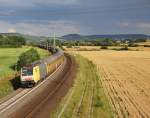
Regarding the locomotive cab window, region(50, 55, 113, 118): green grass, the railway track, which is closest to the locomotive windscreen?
the locomotive cab window

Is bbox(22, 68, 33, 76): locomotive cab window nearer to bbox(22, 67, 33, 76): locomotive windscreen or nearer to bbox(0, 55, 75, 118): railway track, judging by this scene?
bbox(22, 67, 33, 76): locomotive windscreen

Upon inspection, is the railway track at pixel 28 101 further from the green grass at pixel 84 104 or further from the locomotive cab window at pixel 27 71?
the green grass at pixel 84 104

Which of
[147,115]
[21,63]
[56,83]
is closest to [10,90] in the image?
[56,83]

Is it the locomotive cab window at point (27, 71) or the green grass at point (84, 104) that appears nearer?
the green grass at point (84, 104)

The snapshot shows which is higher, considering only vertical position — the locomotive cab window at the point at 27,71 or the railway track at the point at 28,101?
the locomotive cab window at the point at 27,71

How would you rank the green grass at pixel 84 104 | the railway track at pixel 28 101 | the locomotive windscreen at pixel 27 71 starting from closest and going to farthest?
the green grass at pixel 84 104
the railway track at pixel 28 101
the locomotive windscreen at pixel 27 71

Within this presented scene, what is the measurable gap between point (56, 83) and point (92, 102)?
557 inches

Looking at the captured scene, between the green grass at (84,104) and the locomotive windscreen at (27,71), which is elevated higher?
the locomotive windscreen at (27,71)

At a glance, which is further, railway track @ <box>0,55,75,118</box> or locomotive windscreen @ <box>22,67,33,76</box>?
locomotive windscreen @ <box>22,67,33,76</box>

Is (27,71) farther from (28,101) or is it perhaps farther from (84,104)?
(84,104)

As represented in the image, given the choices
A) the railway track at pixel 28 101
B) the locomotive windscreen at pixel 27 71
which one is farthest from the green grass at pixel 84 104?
the locomotive windscreen at pixel 27 71

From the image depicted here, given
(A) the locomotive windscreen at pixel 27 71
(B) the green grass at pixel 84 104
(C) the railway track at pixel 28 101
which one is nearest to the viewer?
(B) the green grass at pixel 84 104

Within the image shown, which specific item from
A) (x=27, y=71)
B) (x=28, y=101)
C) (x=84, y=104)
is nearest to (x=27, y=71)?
(x=27, y=71)

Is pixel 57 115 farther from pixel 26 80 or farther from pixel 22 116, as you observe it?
pixel 26 80
